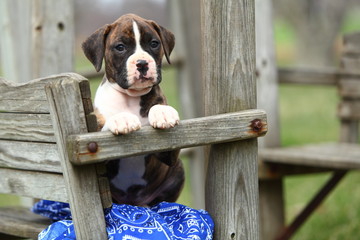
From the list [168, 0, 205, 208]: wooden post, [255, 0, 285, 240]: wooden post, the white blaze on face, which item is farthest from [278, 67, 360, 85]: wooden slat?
the white blaze on face

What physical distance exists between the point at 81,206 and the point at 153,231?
28cm

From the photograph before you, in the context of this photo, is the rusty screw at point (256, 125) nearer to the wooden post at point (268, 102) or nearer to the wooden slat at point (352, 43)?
the wooden post at point (268, 102)

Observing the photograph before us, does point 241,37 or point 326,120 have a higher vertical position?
point 241,37

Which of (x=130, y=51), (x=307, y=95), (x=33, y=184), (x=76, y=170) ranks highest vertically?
(x=130, y=51)

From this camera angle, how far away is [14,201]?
286 inches

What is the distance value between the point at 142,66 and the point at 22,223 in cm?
91

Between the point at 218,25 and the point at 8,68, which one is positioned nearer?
the point at 218,25

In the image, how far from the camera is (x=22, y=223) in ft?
10.4

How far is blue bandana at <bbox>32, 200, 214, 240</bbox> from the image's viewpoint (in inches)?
104

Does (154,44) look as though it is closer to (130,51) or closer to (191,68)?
(130,51)

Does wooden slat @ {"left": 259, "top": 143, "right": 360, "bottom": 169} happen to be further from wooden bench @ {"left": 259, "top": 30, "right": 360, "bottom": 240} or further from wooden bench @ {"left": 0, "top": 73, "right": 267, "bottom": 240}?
wooden bench @ {"left": 0, "top": 73, "right": 267, "bottom": 240}

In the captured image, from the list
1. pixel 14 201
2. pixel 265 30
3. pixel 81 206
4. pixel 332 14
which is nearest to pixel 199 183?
pixel 265 30

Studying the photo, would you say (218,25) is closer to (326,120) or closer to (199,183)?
(199,183)

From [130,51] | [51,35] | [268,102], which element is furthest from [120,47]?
[268,102]
